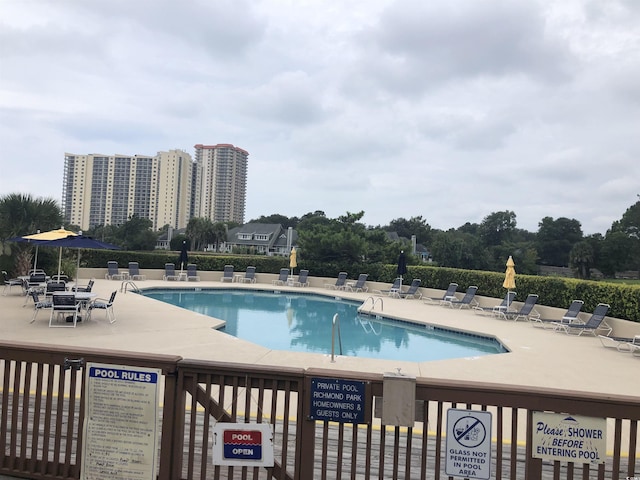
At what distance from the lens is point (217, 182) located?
4063 inches

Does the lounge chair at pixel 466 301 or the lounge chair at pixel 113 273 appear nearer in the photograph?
the lounge chair at pixel 466 301

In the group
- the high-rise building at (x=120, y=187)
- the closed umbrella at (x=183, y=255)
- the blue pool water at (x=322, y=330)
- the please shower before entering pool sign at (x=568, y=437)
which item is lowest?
the blue pool water at (x=322, y=330)

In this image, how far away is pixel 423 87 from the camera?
19.2m

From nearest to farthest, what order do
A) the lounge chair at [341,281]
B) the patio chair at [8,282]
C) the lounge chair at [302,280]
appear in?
1. the patio chair at [8,282]
2. the lounge chair at [341,281]
3. the lounge chair at [302,280]

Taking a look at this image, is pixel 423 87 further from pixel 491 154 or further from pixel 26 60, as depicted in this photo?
pixel 26 60

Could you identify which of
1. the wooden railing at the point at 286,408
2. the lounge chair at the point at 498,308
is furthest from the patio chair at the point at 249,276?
the wooden railing at the point at 286,408

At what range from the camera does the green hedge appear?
12.1 metres

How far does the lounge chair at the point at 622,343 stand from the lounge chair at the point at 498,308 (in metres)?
3.84

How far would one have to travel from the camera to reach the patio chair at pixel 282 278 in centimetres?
2323

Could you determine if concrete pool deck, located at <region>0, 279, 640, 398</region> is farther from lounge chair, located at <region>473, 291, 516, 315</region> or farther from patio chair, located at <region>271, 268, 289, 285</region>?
patio chair, located at <region>271, 268, 289, 285</region>

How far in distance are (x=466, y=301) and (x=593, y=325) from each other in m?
5.40

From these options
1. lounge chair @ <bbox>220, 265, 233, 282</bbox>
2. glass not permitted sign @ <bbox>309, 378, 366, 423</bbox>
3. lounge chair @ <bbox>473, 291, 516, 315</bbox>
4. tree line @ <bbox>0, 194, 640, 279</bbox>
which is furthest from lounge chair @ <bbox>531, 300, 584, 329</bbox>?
lounge chair @ <bbox>220, 265, 233, 282</bbox>

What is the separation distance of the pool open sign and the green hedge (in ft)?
39.6

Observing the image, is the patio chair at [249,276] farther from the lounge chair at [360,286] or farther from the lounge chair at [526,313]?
the lounge chair at [526,313]
